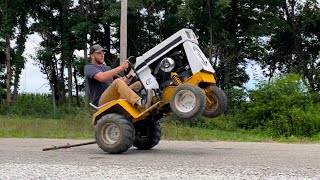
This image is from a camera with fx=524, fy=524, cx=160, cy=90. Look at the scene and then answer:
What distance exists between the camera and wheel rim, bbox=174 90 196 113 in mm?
8019

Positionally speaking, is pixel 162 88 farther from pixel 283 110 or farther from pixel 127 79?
pixel 283 110

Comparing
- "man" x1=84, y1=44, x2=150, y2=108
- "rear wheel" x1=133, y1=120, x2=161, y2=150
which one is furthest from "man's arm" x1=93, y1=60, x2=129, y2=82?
"rear wheel" x1=133, y1=120, x2=161, y2=150

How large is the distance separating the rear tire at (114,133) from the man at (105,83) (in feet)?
1.18

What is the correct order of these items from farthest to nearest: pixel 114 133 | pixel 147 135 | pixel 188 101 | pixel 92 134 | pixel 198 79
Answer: pixel 92 134, pixel 147 135, pixel 114 133, pixel 198 79, pixel 188 101

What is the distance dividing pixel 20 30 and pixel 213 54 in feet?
53.5

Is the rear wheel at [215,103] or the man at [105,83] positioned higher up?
the man at [105,83]

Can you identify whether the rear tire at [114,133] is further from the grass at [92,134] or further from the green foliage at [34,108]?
the green foliage at [34,108]

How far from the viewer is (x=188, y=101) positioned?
8.11 metres

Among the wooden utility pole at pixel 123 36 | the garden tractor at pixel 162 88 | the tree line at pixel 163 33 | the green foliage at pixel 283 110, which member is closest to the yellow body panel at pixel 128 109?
the garden tractor at pixel 162 88

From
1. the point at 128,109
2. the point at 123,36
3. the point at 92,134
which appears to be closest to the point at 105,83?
the point at 128,109

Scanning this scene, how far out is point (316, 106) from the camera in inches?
837

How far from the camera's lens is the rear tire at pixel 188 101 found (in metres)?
7.88

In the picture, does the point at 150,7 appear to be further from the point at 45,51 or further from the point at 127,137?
the point at 127,137

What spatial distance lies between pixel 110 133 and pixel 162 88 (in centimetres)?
119
